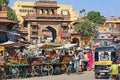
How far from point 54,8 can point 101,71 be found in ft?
205

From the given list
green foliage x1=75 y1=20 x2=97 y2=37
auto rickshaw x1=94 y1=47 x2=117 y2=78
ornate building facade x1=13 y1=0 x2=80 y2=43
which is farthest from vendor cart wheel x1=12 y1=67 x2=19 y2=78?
green foliage x1=75 y1=20 x2=97 y2=37

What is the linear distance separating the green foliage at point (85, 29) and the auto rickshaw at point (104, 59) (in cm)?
5758

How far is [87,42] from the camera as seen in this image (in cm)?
8212

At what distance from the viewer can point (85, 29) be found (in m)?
80.3

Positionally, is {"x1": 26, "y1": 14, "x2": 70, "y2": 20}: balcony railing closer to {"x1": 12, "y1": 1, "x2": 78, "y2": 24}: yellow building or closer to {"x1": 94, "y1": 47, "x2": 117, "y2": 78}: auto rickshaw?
{"x1": 12, "y1": 1, "x2": 78, "y2": 24}: yellow building

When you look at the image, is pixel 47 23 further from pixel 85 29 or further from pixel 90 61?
pixel 90 61

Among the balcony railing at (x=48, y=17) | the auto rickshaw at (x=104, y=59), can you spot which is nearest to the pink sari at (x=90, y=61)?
the auto rickshaw at (x=104, y=59)

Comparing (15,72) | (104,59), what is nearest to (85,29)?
(104,59)

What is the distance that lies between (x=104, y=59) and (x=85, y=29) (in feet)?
192

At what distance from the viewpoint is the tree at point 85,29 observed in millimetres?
80088

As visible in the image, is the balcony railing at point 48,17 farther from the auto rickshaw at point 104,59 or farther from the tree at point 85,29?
the auto rickshaw at point 104,59

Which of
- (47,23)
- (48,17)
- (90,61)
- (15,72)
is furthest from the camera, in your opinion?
(47,23)

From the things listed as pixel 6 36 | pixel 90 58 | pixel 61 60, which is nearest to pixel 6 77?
pixel 61 60

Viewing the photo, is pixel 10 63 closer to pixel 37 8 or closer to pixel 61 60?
pixel 61 60
